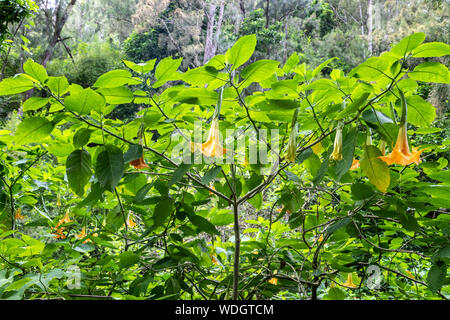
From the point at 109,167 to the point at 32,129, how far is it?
0.15 m

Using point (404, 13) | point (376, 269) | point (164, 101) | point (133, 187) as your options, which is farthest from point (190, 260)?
point (404, 13)

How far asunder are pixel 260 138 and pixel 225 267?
21.0 inches

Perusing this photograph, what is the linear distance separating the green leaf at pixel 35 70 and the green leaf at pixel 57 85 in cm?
1

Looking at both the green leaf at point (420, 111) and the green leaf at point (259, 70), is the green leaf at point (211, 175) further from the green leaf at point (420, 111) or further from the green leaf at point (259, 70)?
the green leaf at point (420, 111)

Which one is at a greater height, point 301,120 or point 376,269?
point 301,120

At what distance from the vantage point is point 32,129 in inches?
22.5

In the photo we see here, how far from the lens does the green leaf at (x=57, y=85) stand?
22.2 inches

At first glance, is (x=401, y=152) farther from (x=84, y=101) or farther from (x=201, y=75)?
(x=84, y=101)

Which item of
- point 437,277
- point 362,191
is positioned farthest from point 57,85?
point 437,277

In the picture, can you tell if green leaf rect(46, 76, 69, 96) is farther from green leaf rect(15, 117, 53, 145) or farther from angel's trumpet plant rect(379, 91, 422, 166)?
angel's trumpet plant rect(379, 91, 422, 166)

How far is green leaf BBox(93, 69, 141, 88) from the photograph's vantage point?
1.89ft

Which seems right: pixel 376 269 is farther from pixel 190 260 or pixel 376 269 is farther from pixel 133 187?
pixel 133 187
